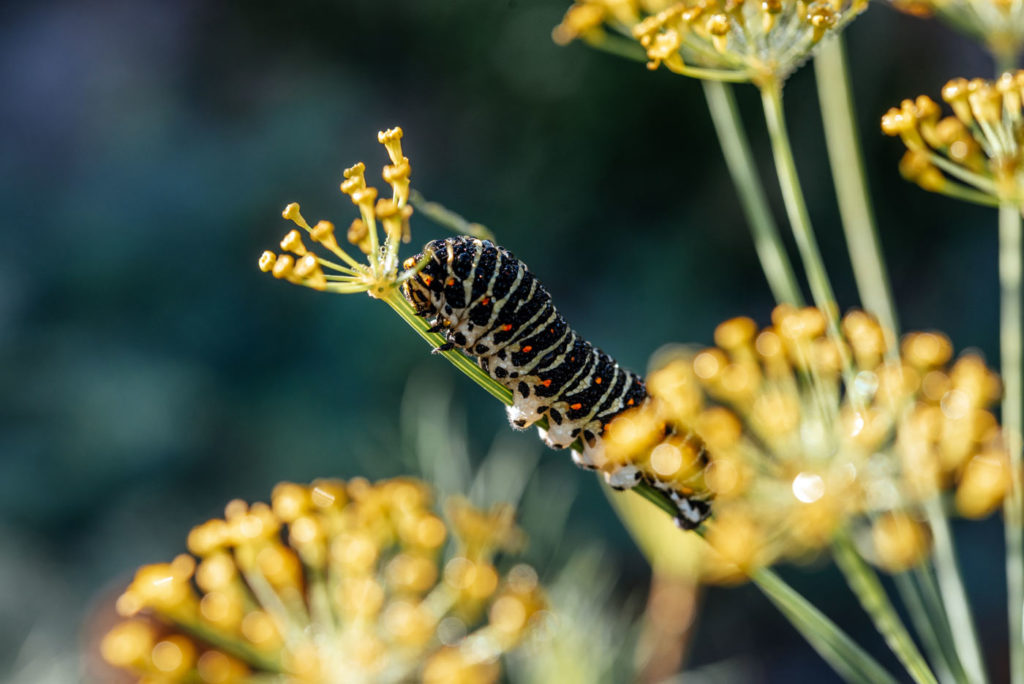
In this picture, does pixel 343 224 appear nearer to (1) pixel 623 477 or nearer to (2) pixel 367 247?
(1) pixel 623 477

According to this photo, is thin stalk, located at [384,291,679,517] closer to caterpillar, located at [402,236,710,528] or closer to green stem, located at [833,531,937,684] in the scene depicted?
caterpillar, located at [402,236,710,528]

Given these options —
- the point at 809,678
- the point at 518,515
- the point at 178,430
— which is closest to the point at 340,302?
the point at 178,430

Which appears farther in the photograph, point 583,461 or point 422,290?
point 583,461

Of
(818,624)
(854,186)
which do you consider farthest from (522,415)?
(854,186)

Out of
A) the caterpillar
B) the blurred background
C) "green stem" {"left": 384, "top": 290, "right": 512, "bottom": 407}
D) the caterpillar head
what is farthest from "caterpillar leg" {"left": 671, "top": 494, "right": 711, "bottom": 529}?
the blurred background

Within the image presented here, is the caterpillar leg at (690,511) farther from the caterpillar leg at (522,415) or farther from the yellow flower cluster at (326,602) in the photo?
the yellow flower cluster at (326,602)
